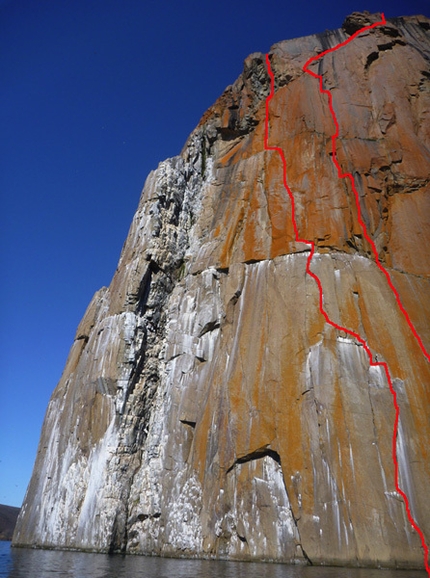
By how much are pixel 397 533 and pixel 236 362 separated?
899 centimetres

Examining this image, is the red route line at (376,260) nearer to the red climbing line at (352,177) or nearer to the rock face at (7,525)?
the red climbing line at (352,177)

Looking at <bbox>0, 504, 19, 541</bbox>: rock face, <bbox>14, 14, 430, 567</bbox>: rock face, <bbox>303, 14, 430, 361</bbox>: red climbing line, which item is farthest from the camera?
<bbox>0, 504, 19, 541</bbox>: rock face

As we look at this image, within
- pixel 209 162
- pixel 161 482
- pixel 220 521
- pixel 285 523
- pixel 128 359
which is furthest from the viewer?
pixel 209 162

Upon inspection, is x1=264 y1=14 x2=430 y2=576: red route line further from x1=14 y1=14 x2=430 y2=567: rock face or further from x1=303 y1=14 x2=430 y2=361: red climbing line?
x1=14 y1=14 x2=430 y2=567: rock face

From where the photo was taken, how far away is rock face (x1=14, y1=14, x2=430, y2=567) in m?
17.0

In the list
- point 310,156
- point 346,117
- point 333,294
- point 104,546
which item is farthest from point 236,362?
point 346,117

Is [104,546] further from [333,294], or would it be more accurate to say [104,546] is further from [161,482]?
[333,294]

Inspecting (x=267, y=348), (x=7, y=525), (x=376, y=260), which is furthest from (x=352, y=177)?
(x=7, y=525)

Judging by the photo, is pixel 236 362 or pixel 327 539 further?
pixel 236 362

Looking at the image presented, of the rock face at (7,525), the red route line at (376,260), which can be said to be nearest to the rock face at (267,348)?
the red route line at (376,260)

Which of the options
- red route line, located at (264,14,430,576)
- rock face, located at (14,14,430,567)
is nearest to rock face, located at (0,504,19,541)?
rock face, located at (14,14,430,567)

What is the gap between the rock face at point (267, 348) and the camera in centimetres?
1700

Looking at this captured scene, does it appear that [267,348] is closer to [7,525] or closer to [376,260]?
[376,260]

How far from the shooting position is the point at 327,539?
15797 mm
